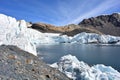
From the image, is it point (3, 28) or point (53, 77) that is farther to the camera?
point (3, 28)

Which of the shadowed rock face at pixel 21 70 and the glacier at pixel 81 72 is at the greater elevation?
the shadowed rock face at pixel 21 70

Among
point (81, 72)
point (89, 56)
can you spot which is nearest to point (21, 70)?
point (81, 72)

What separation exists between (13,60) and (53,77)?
1707 mm

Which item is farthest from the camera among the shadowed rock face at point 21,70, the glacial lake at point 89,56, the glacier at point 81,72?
the glacial lake at point 89,56

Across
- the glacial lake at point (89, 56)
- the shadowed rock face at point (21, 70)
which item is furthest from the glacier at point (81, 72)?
the glacial lake at point (89, 56)

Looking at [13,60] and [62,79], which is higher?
[13,60]

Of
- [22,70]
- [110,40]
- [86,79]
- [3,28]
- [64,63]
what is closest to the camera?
[22,70]

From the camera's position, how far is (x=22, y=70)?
29.2 ft

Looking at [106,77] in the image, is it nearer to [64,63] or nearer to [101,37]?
[64,63]

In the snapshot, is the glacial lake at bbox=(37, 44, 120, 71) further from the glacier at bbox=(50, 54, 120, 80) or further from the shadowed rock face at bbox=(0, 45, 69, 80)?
the shadowed rock face at bbox=(0, 45, 69, 80)

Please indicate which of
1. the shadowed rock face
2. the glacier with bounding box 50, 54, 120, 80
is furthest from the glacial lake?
the shadowed rock face

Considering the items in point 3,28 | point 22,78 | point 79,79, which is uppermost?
point 3,28

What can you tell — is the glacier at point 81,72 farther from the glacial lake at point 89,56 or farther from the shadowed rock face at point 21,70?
the glacial lake at point 89,56

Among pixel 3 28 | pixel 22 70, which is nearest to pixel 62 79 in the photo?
pixel 22 70
